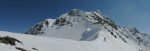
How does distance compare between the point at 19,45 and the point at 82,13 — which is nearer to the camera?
the point at 19,45

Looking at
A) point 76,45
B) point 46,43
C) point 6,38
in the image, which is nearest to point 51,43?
point 46,43

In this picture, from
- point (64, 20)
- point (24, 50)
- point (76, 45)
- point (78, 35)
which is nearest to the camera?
point (24, 50)

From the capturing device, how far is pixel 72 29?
160 metres

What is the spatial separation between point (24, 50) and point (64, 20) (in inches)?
5123

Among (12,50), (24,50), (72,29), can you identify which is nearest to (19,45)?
(24,50)

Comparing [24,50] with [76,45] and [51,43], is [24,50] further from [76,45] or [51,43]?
[76,45]

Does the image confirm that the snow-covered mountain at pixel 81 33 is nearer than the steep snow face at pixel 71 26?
Result: Yes

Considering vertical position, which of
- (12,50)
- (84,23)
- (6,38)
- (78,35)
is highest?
(84,23)

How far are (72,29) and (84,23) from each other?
29.9 ft

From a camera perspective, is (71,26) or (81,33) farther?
(71,26)

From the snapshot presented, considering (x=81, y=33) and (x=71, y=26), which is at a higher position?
(x=71, y=26)

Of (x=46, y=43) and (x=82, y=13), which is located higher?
(x=82, y=13)

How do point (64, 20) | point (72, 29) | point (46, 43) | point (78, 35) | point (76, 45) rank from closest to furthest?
point (46, 43), point (76, 45), point (78, 35), point (72, 29), point (64, 20)

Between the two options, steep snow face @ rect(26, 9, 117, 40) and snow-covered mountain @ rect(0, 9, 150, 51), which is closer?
snow-covered mountain @ rect(0, 9, 150, 51)
